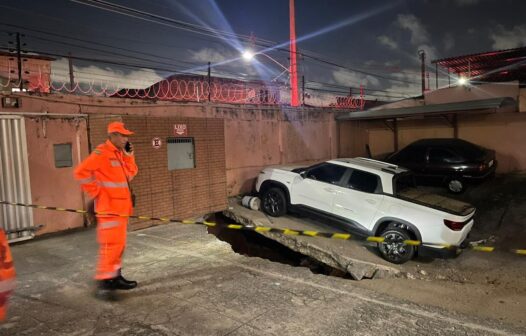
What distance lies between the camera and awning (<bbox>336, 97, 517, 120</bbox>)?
1097 cm

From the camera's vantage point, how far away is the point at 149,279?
4812 millimetres

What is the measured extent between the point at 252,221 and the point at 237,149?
2877 millimetres

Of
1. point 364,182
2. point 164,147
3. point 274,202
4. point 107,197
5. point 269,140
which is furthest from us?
point 269,140

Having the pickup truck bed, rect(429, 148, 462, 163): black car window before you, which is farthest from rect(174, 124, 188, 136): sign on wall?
rect(429, 148, 462, 163): black car window

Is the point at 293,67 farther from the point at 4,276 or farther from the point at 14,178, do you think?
the point at 4,276

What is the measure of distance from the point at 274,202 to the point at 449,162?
561cm

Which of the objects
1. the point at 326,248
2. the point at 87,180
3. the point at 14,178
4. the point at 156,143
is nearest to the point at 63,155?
the point at 14,178

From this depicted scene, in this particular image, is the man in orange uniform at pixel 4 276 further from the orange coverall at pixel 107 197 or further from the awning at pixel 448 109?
the awning at pixel 448 109

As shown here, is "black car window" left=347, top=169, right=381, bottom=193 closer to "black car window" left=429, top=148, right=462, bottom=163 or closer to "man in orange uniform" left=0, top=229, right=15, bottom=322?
"black car window" left=429, top=148, right=462, bottom=163

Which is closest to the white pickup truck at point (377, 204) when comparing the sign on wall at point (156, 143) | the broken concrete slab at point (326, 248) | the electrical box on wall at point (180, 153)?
the broken concrete slab at point (326, 248)

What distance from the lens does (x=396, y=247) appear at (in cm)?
713

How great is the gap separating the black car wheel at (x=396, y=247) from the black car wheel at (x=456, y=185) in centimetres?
494

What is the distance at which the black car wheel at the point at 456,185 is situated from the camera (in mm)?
10984

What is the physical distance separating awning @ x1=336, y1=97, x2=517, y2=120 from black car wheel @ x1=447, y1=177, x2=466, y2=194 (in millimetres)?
2194
